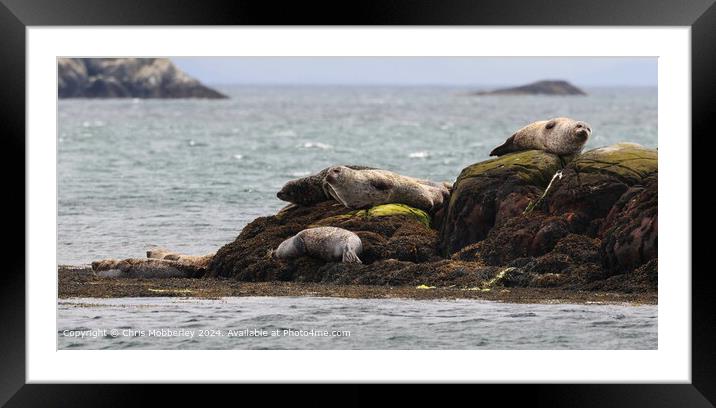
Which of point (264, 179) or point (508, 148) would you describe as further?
point (264, 179)

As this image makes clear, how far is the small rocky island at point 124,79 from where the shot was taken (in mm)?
31016

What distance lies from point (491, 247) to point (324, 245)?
192 cm

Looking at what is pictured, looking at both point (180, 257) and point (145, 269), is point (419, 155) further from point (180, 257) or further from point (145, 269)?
point (145, 269)

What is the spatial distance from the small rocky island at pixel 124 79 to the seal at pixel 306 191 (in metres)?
15.7

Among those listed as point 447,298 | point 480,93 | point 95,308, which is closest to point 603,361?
point 447,298

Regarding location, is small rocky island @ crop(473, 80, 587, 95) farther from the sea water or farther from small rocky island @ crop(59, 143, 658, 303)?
small rocky island @ crop(59, 143, 658, 303)

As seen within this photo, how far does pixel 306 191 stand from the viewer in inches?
635

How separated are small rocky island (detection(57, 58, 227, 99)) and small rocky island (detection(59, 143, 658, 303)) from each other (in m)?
16.7

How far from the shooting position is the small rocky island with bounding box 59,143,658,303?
13.7 metres
